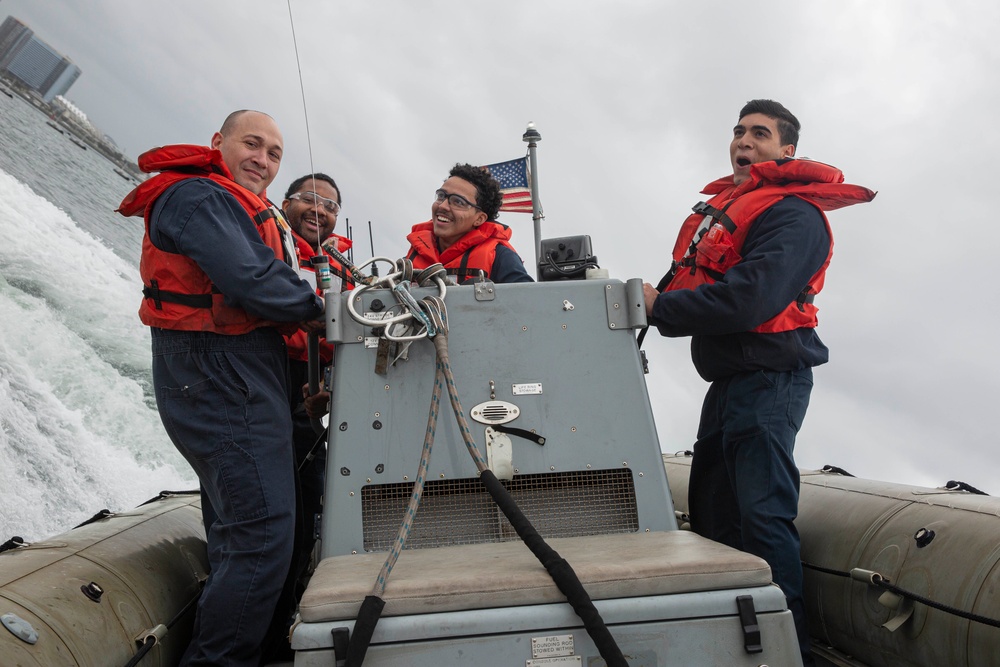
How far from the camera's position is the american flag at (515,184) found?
305 inches

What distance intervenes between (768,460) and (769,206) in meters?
0.94

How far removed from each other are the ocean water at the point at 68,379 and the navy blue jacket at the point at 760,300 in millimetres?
5415

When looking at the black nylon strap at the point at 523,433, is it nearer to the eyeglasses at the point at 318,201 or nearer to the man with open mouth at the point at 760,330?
the man with open mouth at the point at 760,330

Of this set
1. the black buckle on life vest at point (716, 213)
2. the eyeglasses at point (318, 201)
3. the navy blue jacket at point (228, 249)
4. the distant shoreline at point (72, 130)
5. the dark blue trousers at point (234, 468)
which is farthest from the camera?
the distant shoreline at point (72, 130)

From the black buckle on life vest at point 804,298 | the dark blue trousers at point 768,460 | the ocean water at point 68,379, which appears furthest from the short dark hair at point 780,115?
the ocean water at point 68,379

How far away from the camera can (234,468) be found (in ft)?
8.04

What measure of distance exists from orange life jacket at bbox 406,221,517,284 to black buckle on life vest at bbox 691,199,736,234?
915 millimetres

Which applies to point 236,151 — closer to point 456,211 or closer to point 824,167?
point 456,211

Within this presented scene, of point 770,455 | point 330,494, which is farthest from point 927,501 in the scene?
point 330,494

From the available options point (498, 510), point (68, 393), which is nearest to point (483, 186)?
point (498, 510)

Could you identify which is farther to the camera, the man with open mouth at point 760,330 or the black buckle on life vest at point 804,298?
the black buckle on life vest at point 804,298

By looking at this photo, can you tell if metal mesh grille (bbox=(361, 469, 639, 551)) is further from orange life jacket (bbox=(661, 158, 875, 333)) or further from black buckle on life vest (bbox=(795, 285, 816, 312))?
black buckle on life vest (bbox=(795, 285, 816, 312))

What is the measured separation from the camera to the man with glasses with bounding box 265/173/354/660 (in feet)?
9.43

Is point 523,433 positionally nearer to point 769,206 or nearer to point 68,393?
point 769,206
